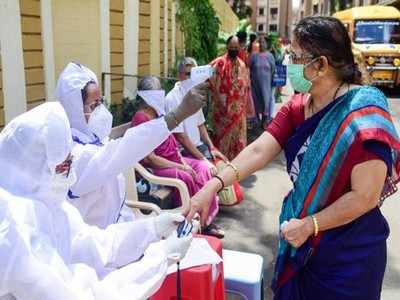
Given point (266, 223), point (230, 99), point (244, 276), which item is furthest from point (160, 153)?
point (230, 99)

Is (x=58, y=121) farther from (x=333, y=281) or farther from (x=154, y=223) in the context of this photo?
(x=333, y=281)

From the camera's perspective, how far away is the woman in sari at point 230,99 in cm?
542

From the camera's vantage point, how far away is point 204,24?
859cm

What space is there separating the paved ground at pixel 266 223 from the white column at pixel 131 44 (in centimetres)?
173

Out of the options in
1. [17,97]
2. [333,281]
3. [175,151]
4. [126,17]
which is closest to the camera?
[333,281]

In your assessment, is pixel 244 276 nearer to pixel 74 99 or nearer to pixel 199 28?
pixel 74 99

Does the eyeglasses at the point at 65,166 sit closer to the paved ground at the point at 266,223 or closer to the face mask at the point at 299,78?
the face mask at the point at 299,78

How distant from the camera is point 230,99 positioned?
18.0ft

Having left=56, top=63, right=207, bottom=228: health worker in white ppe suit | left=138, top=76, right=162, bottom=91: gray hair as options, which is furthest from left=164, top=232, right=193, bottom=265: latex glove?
left=138, top=76, right=162, bottom=91: gray hair

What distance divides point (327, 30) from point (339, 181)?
0.49 meters

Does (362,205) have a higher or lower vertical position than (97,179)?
higher

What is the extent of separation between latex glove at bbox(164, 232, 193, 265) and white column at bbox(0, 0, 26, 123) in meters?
2.26

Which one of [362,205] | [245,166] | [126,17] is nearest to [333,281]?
[362,205]

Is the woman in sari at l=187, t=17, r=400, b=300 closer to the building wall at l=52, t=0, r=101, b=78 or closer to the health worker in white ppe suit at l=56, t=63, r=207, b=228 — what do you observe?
the health worker in white ppe suit at l=56, t=63, r=207, b=228
